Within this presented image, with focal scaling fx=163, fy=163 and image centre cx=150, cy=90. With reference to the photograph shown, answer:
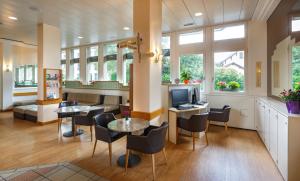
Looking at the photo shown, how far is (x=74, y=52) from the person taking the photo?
8.81 metres

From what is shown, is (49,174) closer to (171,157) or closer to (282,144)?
(171,157)

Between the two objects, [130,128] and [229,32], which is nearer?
[130,128]

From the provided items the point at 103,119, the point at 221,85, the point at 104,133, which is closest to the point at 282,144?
the point at 104,133

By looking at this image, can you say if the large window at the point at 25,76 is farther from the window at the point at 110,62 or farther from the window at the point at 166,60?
the window at the point at 166,60

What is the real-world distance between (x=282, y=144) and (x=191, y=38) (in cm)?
426

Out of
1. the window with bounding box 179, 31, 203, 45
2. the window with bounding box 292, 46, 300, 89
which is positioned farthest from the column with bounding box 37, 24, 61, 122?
the window with bounding box 292, 46, 300, 89

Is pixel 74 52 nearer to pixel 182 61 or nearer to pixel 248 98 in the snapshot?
pixel 182 61

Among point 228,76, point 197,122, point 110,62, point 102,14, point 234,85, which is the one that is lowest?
point 197,122

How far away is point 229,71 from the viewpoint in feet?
17.1

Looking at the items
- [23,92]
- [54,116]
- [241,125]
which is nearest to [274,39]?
[241,125]

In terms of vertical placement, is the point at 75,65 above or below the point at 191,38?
below

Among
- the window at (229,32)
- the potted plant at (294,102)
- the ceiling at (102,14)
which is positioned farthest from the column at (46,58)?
the potted plant at (294,102)

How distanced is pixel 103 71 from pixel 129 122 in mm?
5248

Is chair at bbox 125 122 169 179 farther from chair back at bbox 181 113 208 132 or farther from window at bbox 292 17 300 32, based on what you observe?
window at bbox 292 17 300 32
